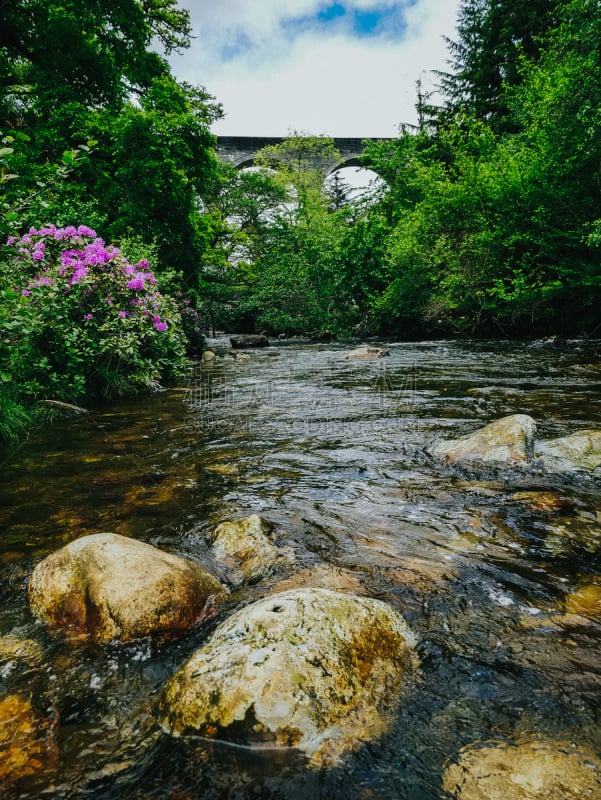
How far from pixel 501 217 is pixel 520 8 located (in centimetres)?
1818

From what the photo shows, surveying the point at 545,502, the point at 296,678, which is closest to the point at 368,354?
the point at 545,502

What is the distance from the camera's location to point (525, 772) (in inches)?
49.4

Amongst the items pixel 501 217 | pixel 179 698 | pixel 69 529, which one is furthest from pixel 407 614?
pixel 501 217

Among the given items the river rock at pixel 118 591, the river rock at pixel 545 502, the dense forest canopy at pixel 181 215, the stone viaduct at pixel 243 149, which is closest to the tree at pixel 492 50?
the dense forest canopy at pixel 181 215

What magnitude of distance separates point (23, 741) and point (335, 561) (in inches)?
61.6

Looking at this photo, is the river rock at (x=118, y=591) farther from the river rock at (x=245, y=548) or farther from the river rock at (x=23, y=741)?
the river rock at (x=23, y=741)

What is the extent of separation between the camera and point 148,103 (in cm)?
1345

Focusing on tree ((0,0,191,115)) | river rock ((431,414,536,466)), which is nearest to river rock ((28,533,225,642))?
river rock ((431,414,536,466))

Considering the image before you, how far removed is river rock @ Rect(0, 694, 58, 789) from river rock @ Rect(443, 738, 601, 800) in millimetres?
1296

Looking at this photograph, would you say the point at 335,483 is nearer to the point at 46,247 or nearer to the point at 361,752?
the point at 361,752

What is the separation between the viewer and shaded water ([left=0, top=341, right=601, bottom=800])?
136 centimetres

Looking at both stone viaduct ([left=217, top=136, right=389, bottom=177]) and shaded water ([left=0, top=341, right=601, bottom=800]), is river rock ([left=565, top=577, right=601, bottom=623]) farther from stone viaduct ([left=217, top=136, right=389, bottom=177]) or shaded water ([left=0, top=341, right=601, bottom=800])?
stone viaduct ([left=217, top=136, right=389, bottom=177])

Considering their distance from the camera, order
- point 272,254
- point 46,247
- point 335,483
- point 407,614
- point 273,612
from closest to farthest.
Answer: point 273,612
point 407,614
point 335,483
point 46,247
point 272,254

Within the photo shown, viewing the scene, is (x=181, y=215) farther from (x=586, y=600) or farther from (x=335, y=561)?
(x=586, y=600)
